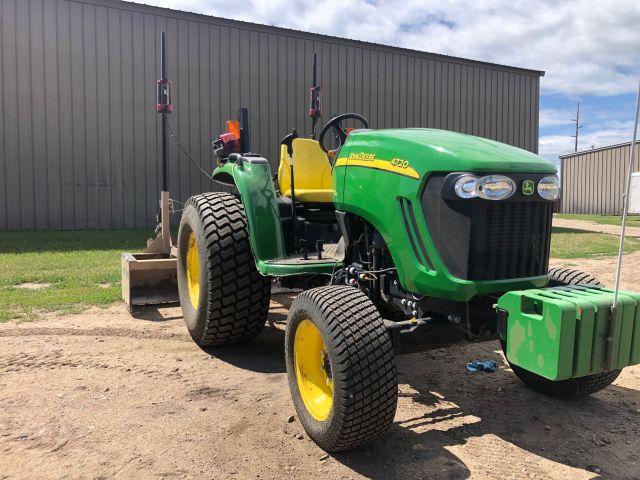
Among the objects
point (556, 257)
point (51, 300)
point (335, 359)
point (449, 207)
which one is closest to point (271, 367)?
point (335, 359)

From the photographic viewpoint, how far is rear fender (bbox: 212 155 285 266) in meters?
3.68

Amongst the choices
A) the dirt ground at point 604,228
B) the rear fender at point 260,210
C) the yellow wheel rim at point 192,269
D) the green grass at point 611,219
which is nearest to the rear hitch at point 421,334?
the rear fender at point 260,210

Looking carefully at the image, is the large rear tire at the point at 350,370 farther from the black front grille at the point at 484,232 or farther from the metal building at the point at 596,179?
the metal building at the point at 596,179

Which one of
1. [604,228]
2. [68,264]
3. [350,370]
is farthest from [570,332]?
[604,228]

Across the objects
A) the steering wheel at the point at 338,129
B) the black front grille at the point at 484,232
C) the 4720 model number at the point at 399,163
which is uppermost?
the steering wheel at the point at 338,129

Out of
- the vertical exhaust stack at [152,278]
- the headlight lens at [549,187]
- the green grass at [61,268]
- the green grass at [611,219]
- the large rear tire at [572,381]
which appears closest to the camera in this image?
the headlight lens at [549,187]

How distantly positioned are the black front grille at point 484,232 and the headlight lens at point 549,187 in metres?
0.04

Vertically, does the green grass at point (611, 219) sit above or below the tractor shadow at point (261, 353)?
below

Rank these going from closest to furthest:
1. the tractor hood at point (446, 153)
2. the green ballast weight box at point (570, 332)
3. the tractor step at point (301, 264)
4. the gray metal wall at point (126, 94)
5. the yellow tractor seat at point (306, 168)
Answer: the green ballast weight box at point (570, 332) < the tractor hood at point (446, 153) < the tractor step at point (301, 264) < the yellow tractor seat at point (306, 168) < the gray metal wall at point (126, 94)

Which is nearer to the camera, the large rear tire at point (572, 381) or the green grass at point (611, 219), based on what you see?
the large rear tire at point (572, 381)

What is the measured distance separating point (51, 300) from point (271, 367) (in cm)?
283

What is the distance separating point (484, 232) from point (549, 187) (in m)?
0.44

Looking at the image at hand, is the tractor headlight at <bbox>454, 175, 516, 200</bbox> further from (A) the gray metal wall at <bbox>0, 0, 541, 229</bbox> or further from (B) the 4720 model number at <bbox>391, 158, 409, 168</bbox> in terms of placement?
(A) the gray metal wall at <bbox>0, 0, 541, 229</bbox>

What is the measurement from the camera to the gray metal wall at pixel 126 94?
1132 cm
